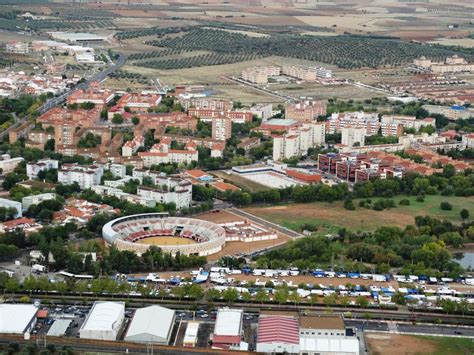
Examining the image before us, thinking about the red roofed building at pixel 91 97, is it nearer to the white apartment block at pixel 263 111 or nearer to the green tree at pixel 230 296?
the white apartment block at pixel 263 111

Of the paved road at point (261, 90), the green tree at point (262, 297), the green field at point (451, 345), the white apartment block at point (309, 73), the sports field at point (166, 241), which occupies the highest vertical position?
the green tree at point (262, 297)

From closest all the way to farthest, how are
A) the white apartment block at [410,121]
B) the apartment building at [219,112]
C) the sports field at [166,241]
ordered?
the sports field at [166,241] → the white apartment block at [410,121] → the apartment building at [219,112]

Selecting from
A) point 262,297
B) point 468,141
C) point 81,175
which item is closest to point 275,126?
point 468,141

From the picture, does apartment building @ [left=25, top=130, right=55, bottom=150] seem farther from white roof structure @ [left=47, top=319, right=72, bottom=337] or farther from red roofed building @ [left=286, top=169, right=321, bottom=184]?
white roof structure @ [left=47, top=319, right=72, bottom=337]

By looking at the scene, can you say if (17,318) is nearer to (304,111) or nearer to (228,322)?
(228,322)

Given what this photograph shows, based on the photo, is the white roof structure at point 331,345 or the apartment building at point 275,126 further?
the apartment building at point 275,126

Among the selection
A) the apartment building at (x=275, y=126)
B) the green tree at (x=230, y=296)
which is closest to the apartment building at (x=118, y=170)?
the apartment building at (x=275, y=126)

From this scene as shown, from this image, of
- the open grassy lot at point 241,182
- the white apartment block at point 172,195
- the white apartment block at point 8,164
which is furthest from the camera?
the white apartment block at point 8,164
